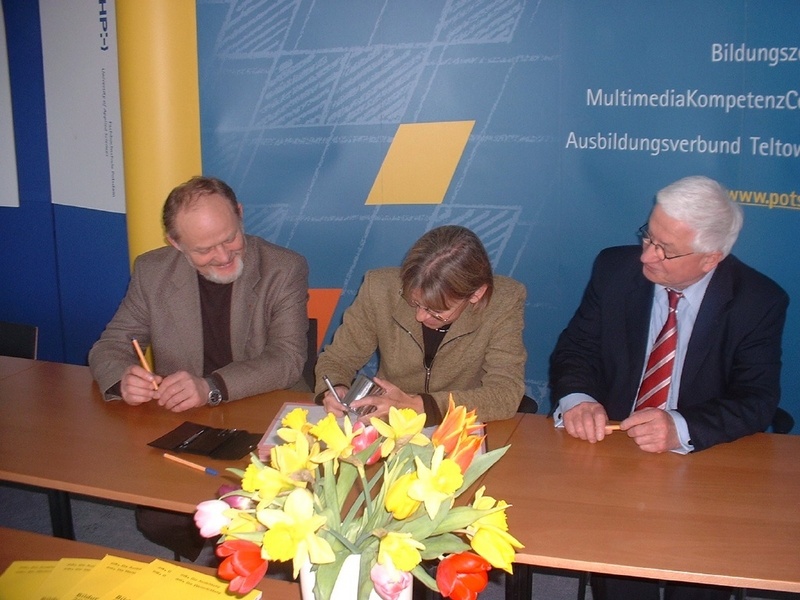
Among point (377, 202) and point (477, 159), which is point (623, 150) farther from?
point (377, 202)

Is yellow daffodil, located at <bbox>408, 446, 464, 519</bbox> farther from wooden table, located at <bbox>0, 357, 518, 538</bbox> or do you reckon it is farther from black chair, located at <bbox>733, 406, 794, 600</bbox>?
black chair, located at <bbox>733, 406, 794, 600</bbox>

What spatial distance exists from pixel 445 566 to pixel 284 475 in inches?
11.2

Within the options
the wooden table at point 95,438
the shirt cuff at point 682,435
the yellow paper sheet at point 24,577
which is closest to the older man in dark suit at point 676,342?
the shirt cuff at point 682,435

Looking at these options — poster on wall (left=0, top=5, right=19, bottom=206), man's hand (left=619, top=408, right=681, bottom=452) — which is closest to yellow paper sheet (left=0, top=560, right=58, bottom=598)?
man's hand (left=619, top=408, right=681, bottom=452)

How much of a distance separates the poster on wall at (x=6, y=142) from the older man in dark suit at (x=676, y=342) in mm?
3659

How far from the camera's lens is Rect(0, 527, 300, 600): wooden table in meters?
1.70

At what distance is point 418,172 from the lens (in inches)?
153

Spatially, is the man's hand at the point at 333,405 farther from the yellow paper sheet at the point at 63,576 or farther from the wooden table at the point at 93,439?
the yellow paper sheet at the point at 63,576

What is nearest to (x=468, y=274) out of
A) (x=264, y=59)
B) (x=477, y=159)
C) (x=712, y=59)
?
(x=477, y=159)

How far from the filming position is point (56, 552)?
71.6 inches

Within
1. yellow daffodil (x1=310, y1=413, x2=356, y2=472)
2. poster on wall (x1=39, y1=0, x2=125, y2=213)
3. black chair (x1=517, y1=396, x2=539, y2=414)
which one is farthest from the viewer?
poster on wall (x1=39, y1=0, x2=125, y2=213)

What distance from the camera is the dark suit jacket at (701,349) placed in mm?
2291

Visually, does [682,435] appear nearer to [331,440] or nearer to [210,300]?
[331,440]

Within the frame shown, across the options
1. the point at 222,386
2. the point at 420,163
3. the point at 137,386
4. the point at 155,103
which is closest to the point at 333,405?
the point at 222,386
